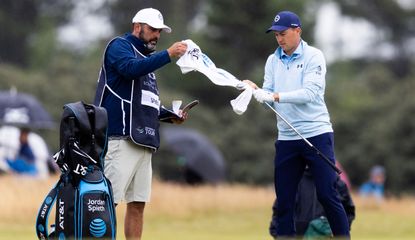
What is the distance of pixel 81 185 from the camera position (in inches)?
326

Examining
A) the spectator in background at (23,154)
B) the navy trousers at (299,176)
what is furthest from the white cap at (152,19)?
the spectator in background at (23,154)

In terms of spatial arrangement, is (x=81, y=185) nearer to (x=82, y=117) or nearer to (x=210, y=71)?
(x=82, y=117)

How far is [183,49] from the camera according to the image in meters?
8.98

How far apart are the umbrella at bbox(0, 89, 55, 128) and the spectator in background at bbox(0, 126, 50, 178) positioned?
2.80 feet

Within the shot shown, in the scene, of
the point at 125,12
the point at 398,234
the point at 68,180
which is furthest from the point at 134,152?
the point at 125,12

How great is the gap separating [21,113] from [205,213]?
416 cm

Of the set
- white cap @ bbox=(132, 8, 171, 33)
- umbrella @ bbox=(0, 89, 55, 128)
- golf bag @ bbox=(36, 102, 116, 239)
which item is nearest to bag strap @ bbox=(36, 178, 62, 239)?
golf bag @ bbox=(36, 102, 116, 239)

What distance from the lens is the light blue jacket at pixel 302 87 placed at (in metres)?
9.16

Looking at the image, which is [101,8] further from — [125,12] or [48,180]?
[48,180]

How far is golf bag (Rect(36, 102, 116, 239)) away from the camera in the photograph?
26.9 feet

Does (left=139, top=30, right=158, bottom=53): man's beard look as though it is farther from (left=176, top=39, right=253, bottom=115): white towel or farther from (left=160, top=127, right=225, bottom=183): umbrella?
(left=160, top=127, right=225, bottom=183): umbrella

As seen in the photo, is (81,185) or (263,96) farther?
(263,96)

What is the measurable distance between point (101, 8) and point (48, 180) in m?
37.6

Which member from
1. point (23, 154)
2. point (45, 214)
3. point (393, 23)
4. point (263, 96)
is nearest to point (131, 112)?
point (263, 96)
